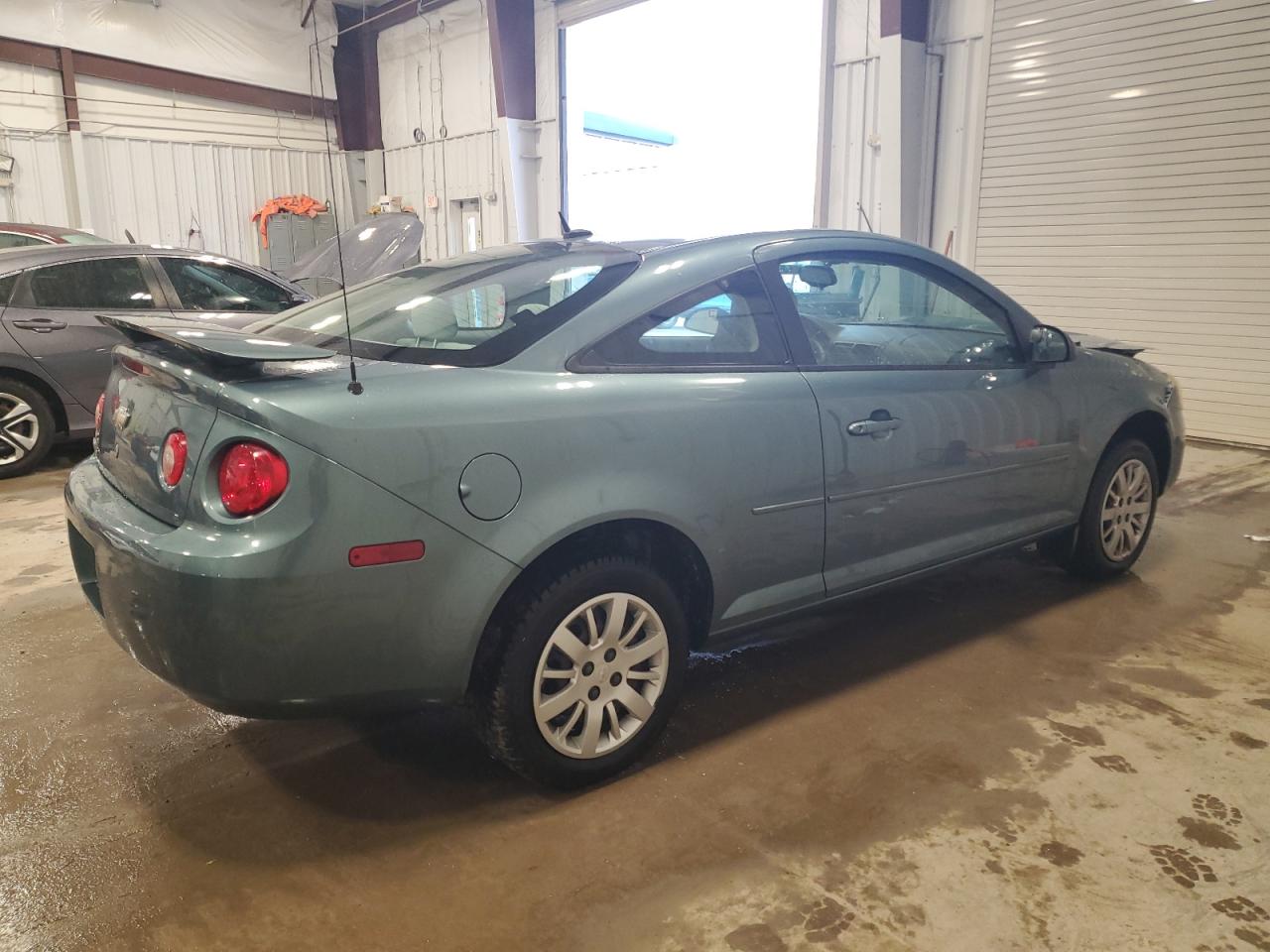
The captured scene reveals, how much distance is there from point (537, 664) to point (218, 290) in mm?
4944

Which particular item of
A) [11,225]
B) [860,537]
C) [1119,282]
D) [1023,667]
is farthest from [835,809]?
[11,225]

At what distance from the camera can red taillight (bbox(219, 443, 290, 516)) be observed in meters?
1.77

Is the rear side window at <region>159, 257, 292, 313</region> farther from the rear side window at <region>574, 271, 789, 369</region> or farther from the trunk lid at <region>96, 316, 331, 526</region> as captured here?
the rear side window at <region>574, 271, 789, 369</region>

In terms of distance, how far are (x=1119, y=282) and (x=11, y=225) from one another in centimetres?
933

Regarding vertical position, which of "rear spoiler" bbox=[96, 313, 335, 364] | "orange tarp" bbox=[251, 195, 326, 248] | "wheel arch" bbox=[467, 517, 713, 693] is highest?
"orange tarp" bbox=[251, 195, 326, 248]

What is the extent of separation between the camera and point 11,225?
788 centimetres

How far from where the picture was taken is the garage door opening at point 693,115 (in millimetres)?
9328

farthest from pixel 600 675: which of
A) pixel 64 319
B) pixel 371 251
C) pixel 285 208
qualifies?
pixel 285 208

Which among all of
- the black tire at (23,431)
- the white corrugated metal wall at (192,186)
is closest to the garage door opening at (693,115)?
the white corrugated metal wall at (192,186)

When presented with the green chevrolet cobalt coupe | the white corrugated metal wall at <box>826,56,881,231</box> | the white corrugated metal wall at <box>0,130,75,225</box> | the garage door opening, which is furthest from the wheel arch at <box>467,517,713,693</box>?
the white corrugated metal wall at <box>0,130,75,225</box>

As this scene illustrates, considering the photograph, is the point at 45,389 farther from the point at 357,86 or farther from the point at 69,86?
the point at 357,86

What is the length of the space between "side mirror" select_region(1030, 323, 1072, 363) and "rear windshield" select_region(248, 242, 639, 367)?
5.14 ft

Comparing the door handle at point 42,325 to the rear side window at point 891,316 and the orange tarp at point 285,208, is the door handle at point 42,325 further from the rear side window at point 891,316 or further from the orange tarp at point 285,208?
the orange tarp at point 285,208

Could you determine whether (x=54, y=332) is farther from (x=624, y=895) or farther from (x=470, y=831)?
(x=624, y=895)
